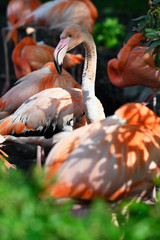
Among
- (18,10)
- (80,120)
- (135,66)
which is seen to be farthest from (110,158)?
(18,10)

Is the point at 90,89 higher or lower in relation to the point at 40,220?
lower

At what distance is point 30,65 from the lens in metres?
4.46

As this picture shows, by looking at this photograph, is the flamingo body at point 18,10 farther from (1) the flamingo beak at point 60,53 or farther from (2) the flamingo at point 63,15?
(1) the flamingo beak at point 60,53

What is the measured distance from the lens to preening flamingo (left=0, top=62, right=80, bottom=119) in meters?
3.43

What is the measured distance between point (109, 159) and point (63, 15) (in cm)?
376

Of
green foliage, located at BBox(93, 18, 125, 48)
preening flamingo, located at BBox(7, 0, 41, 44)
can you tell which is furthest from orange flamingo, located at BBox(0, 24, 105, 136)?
preening flamingo, located at BBox(7, 0, 41, 44)

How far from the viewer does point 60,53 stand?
269 centimetres

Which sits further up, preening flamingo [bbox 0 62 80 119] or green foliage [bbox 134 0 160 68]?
green foliage [bbox 134 0 160 68]

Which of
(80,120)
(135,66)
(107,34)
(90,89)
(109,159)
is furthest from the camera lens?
(107,34)

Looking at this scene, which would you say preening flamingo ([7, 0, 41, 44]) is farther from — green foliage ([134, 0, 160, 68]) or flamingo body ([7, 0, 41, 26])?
green foliage ([134, 0, 160, 68])

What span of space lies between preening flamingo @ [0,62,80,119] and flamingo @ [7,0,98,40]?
178cm

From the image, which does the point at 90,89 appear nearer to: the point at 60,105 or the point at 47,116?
the point at 60,105

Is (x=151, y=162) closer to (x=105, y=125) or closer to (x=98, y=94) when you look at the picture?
(x=105, y=125)

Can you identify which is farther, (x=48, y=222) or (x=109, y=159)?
(x=109, y=159)
